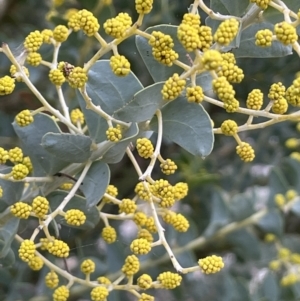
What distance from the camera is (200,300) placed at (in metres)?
1.10

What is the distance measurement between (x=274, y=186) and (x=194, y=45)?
0.70 meters

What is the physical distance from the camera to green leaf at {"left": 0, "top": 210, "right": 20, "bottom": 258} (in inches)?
24.2

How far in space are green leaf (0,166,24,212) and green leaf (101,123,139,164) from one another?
123mm

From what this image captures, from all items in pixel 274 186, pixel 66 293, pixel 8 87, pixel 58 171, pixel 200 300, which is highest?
pixel 8 87

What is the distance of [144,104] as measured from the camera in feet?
1.76

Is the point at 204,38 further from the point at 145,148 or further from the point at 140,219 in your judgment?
the point at 140,219

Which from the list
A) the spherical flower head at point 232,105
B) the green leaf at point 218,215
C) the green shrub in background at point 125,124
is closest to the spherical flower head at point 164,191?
the green shrub in background at point 125,124

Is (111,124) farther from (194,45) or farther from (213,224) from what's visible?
(213,224)

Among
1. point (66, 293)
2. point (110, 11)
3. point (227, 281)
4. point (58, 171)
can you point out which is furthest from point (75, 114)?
point (227, 281)

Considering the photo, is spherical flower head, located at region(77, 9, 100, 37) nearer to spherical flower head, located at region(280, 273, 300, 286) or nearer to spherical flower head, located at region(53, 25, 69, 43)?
spherical flower head, located at region(53, 25, 69, 43)

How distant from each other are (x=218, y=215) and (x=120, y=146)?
0.53 m

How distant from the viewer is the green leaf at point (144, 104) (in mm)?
531

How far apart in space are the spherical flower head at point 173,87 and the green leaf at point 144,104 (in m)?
0.03

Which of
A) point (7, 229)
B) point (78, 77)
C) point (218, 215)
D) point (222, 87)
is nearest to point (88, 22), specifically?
point (78, 77)
